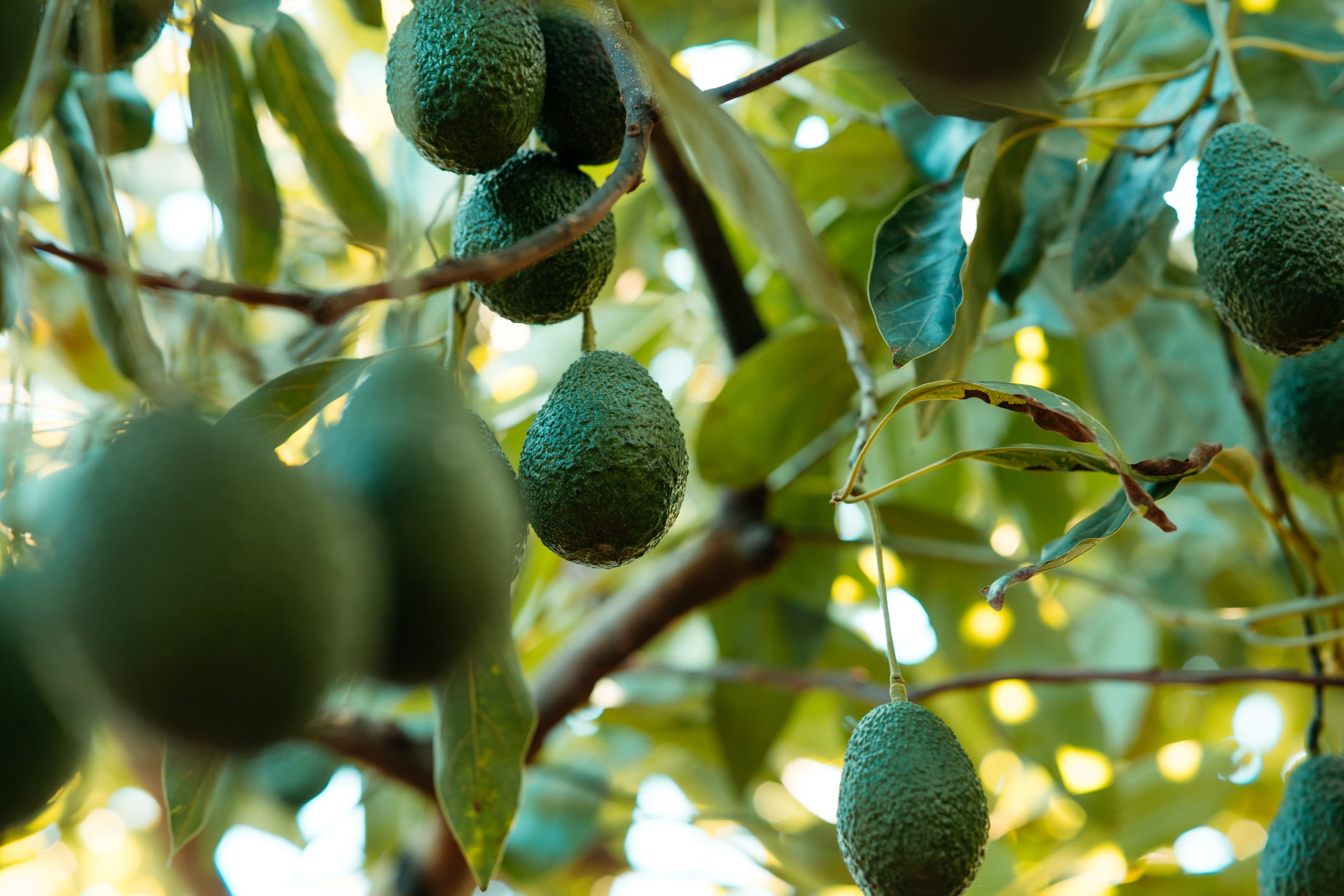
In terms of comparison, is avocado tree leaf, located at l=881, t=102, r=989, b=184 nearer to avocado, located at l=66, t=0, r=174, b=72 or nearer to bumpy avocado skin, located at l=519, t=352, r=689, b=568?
bumpy avocado skin, located at l=519, t=352, r=689, b=568

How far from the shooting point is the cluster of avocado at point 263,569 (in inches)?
10.3

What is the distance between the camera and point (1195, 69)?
745 millimetres

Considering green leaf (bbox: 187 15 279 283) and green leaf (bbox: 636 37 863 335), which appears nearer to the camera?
green leaf (bbox: 636 37 863 335)

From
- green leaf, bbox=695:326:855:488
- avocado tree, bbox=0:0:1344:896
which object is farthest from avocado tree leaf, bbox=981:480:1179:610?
green leaf, bbox=695:326:855:488

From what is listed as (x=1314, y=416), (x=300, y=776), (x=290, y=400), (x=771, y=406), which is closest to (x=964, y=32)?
(x=290, y=400)

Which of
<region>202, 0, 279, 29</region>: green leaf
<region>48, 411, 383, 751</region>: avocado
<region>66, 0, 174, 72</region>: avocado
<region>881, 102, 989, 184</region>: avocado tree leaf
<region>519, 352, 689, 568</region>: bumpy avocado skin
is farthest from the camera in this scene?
<region>881, 102, 989, 184</region>: avocado tree leaf

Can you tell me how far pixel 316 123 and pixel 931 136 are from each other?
1.69ft

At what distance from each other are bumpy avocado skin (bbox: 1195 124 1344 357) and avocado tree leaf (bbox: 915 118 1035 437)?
132 mm

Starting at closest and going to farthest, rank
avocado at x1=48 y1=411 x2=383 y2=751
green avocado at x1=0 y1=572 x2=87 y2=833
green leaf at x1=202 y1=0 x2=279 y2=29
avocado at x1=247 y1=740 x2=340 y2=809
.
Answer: avocado at x1=48 y1=411 x2=383 y2=751 < green avocado at x1=0 y1=572 x2=87 y2=833 < green leaf at x1=202 y1=0 x2=279 y2=29 < avocado at x1=247 y1=740 x2=340 y2=809

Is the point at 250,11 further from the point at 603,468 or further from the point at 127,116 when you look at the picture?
the point at 603,468

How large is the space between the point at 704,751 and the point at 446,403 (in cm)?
115

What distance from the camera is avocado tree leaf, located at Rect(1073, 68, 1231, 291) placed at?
2.32ft

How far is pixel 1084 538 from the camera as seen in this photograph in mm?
536

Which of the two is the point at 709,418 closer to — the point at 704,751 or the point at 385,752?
the point at 385,752
